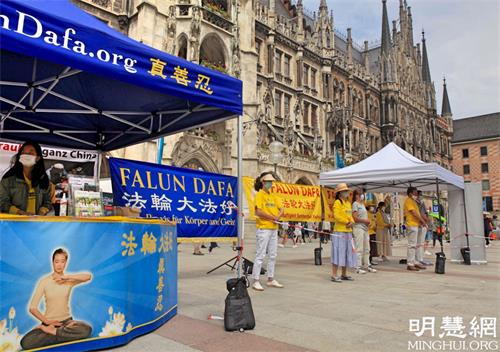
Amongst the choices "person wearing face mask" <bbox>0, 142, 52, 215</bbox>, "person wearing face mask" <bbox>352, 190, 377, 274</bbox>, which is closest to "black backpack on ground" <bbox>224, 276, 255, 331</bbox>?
"person wearing face mask" <bbox>0, 142, 52, 215</bbox>

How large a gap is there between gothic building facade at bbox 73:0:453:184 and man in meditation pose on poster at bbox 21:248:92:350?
15.4 m

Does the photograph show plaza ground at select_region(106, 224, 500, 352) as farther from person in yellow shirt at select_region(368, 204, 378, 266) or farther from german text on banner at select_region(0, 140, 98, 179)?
german text on banner at select_region(0, 140, 98, 179)

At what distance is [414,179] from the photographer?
11.0m

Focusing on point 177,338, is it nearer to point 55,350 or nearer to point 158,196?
point 55,350

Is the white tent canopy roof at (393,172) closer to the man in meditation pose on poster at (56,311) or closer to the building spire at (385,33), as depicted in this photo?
the man in meditation pose on poster at (56,311)

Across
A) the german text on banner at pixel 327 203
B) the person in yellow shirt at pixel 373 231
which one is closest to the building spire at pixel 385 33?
the german text on banner at pixel 327 203

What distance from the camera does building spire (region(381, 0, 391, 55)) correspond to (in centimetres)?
4894

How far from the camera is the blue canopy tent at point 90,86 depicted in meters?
3.51

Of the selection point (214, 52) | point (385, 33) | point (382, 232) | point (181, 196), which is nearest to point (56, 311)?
point (181, 196)

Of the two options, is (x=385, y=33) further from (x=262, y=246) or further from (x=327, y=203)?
(x=262, y=246)

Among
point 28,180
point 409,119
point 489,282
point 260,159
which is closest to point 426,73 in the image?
point 409,119

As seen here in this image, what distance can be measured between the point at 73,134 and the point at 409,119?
172ft

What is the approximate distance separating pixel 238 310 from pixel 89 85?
3.95 metres

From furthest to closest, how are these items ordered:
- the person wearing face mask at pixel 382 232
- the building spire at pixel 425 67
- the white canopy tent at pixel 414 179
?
the building spire at pixel 425 67
the person wearing face mask at pixel 382 232
the white canopy tent at pixel 414 179
